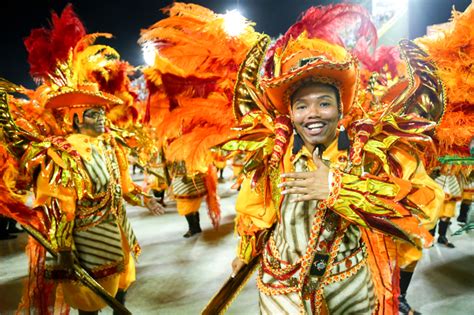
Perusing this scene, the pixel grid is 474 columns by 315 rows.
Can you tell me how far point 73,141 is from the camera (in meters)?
3.28

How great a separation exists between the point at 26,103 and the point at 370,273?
427cm

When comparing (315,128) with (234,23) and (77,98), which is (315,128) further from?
(77,98)

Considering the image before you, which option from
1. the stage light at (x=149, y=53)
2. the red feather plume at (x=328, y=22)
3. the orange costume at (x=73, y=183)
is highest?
the red feather plume at (x=328, y=22)

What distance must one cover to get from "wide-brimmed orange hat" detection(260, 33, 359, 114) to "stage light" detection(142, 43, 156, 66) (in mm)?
681

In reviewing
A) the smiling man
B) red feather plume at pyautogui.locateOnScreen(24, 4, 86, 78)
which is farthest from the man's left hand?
red feather plume at pyautogui.locateOnScreen(24, 4, 86, 78)

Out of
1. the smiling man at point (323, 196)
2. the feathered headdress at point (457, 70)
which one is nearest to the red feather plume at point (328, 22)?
the smiling man at point (323, 196)

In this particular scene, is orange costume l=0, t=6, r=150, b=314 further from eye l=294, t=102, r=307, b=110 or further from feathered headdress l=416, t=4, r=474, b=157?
feathered headdress l=416, t=4, r=474, b=157

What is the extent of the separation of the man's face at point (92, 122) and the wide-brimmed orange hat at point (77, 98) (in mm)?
66

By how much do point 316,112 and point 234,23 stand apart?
897 millimetres

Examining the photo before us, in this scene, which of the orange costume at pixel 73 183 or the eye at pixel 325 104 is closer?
the eye at pixel 325 104

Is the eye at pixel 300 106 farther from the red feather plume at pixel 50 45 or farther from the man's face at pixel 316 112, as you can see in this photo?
the red feather plume at pixel 50 45

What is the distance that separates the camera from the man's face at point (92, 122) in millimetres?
3423

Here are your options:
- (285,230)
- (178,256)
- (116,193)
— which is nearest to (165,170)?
(178,256)

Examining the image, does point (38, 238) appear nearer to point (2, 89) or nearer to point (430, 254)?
point (2, 89)
